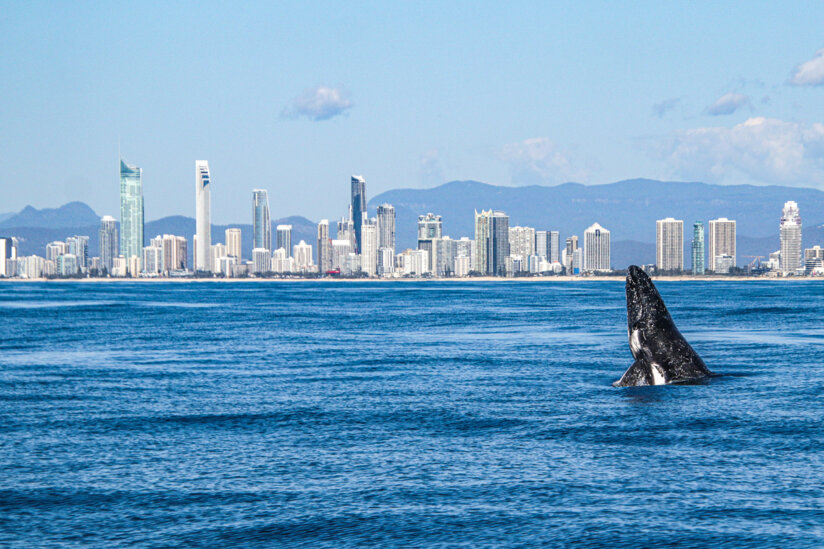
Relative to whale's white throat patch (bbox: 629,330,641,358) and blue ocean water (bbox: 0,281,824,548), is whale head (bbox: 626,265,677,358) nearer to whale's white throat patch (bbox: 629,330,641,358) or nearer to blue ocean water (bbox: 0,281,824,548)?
whale's white throat patch (bbox: 629,330,641,358)

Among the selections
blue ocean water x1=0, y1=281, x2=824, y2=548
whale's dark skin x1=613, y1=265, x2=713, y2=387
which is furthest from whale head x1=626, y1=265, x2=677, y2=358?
blue ocean water x1=0, y1=281, x2=824, y2=548

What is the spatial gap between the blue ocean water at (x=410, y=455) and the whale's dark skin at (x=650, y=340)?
85 cm

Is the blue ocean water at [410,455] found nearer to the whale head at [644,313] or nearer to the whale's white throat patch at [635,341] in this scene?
the whale's white throat patch at [635,341]

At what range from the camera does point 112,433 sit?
21.2 meters

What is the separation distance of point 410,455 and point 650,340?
37.7 feet

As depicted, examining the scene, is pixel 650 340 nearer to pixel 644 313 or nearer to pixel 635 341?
pixel 635 341

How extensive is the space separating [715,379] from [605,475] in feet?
44.5

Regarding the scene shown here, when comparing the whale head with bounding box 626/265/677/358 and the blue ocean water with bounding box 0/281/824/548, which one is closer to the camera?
the blue ocean water with bounding box 0/281/824/548

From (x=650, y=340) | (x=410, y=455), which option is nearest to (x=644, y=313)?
(x=650, y=340)

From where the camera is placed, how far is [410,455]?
724 inches

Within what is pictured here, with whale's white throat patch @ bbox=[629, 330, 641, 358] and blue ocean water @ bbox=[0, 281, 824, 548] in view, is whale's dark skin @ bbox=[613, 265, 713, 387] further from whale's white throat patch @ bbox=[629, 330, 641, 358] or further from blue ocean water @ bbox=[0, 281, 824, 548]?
blue ocean water @ bbox=[0, 281, 824, 548]

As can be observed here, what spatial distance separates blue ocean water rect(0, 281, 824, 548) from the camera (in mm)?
13750

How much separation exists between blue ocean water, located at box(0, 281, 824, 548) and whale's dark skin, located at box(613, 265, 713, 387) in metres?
0.85

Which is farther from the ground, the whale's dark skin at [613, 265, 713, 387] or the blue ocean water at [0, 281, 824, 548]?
the whale's dark skin at [613, 265, 713, 387]
